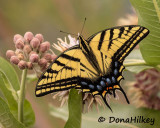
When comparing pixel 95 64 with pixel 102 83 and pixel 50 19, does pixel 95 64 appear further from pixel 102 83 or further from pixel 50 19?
pixel 50 19

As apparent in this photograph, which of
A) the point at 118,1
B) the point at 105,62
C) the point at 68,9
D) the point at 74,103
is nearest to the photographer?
the point at 74,103

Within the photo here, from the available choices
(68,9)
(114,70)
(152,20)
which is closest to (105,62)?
(114,70)

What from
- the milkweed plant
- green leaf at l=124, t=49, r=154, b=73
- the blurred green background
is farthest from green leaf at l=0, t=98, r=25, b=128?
the blurred green background

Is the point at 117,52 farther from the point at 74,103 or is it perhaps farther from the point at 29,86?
the point at 29,86

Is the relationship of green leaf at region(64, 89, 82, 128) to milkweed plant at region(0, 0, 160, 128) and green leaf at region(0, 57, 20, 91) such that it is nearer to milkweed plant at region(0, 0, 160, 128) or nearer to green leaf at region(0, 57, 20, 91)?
milkweed plant at region(0, 0, 160, 128)

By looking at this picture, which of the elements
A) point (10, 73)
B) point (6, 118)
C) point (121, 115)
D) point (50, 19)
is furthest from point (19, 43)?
point (50, 19)

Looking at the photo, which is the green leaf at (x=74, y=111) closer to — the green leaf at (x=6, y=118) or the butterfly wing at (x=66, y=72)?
the butterfly wing at (x=66, y=72)

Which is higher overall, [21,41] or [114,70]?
[21,41]
